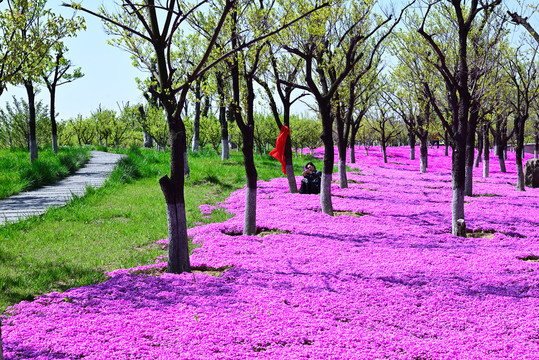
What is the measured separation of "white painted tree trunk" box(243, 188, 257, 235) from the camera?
11.2 m

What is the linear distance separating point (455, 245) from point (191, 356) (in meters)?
7.91

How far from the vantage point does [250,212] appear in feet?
36.8

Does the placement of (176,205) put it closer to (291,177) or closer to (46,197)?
(46,197)

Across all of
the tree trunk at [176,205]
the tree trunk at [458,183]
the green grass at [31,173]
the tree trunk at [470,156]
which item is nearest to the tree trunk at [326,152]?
the tree trunk at [458,183]

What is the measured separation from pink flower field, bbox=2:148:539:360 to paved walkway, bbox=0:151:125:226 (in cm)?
553

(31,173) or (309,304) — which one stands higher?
(31,173)

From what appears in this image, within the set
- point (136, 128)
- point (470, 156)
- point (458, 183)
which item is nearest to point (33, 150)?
point (458, 183)

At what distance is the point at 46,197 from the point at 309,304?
1315 centimetres

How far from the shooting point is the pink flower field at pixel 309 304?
499 cm

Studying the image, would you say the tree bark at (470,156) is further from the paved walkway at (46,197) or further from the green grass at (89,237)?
the paved walkway at (46,197)

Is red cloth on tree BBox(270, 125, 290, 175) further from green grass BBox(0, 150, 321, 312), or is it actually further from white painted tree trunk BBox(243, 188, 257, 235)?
white painted tree trunk BBox(243, 188, 257, 235)

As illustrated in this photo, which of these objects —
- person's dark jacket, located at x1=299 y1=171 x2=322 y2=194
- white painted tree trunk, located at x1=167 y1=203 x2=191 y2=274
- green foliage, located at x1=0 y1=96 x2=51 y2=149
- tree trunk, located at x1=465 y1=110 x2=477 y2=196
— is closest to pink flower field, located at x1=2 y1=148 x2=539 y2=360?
white painted tree trunk, located at x1=167 y1=203 x2=191 y2=274

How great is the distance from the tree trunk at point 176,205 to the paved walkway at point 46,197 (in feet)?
21.1

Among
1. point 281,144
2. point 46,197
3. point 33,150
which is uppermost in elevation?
point 33,150
